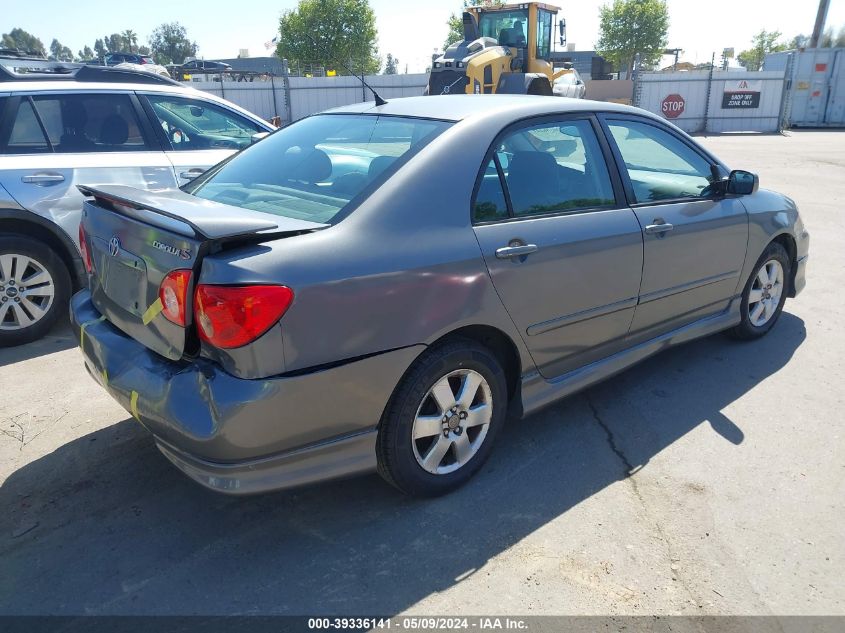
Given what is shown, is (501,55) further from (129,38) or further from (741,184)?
(129,38)

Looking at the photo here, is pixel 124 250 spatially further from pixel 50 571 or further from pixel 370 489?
pixel 370 489

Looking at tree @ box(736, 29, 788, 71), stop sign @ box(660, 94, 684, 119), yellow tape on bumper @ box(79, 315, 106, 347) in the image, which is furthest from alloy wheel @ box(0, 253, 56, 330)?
tree @ box(736, 29, 788, 71)

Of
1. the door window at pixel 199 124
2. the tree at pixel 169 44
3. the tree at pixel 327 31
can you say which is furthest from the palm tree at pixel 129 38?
the door window at pixel 199 124

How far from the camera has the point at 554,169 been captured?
10.9ft

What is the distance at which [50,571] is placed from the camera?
2508 mm

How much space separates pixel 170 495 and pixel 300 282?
1318 mm

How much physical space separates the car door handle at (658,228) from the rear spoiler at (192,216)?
73.6 inches

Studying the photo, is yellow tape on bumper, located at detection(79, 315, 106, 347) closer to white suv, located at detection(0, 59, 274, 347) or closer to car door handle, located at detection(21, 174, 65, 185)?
white suv, located at detection(0, 59, 274, 347)

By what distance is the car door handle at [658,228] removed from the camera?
3572 millimetres

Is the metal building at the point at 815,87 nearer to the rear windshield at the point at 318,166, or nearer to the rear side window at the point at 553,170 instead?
the rear side window at the point at 553,170

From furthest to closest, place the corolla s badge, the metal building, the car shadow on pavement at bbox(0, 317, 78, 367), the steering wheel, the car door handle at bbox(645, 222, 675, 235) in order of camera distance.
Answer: the metal building → the steering wheel → the car shadow on pavement at bbox(0, 317, 78, 367) → the car door handle at bbox(645, 222, 675, 235) → the corolla s badge

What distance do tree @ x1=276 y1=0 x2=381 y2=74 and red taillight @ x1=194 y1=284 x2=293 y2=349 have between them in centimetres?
5906

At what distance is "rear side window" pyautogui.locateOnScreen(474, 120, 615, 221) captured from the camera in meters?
3.10

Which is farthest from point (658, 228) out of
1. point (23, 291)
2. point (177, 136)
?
point (23, 291)
